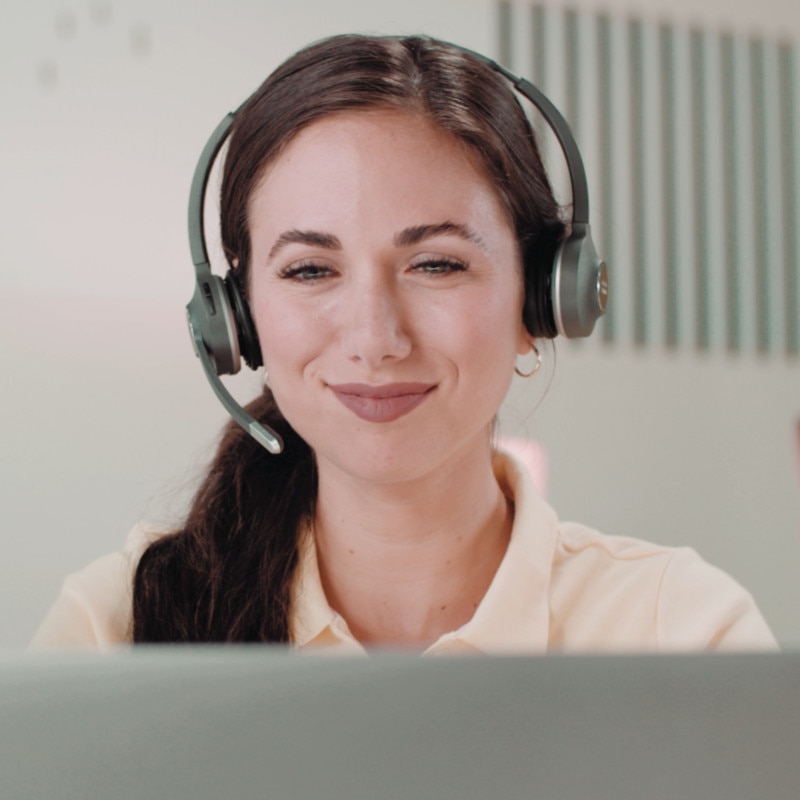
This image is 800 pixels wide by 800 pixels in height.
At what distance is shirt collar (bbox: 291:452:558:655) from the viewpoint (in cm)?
100

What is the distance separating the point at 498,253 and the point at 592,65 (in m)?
0.78

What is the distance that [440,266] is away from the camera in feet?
3.33

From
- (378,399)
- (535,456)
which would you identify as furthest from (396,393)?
(535,456)

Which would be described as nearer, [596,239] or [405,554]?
[405,554]

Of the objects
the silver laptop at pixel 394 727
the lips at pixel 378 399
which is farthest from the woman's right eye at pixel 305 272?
the silver laptop at pixel 394 727

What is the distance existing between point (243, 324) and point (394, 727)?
2.71ft

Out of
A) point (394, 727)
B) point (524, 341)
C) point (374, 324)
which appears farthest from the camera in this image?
point (524, 341)

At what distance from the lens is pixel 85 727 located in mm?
197

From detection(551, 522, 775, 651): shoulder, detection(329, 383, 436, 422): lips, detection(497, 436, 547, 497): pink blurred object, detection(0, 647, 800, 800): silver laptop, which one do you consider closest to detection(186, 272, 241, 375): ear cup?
detection(329, 383, 436, 422): lips

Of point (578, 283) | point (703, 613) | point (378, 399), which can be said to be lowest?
point (703, 613)

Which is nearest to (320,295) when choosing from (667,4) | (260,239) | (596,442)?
(260,239)

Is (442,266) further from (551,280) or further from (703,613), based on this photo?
(703,613)

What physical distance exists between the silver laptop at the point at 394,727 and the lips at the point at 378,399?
781 millimetres

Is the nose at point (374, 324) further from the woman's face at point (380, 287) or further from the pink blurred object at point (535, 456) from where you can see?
the pink blurred object at point (535, 456)
